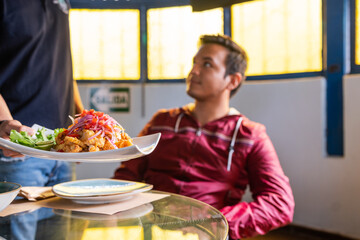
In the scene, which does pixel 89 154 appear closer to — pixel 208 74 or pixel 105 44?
pixel 208 74

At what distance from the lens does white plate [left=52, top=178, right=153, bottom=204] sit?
91cm

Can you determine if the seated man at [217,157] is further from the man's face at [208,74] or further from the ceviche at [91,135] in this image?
the ceviche at [91,135]

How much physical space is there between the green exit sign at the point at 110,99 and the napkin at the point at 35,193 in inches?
99.0

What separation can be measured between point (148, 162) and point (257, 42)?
1.91m

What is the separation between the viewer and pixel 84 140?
930 mm

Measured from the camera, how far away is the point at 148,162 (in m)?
1.79

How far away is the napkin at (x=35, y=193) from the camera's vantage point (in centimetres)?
96

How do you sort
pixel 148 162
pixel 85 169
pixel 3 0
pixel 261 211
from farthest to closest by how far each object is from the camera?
pixel 85 169, pixel 148 162, pixel 261 211, pixel 3 0

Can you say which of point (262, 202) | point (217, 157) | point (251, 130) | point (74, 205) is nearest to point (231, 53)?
point (251, 130)

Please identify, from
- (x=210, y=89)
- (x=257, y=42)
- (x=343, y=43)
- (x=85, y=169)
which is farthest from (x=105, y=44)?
(x=343, y=43)

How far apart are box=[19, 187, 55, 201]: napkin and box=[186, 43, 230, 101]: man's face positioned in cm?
101

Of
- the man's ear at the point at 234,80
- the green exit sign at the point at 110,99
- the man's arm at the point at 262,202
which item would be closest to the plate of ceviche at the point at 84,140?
the man's arm at the point at 262,202

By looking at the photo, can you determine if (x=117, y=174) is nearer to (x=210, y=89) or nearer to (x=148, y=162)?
(x=148, y=162)

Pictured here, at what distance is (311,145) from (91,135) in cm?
232
